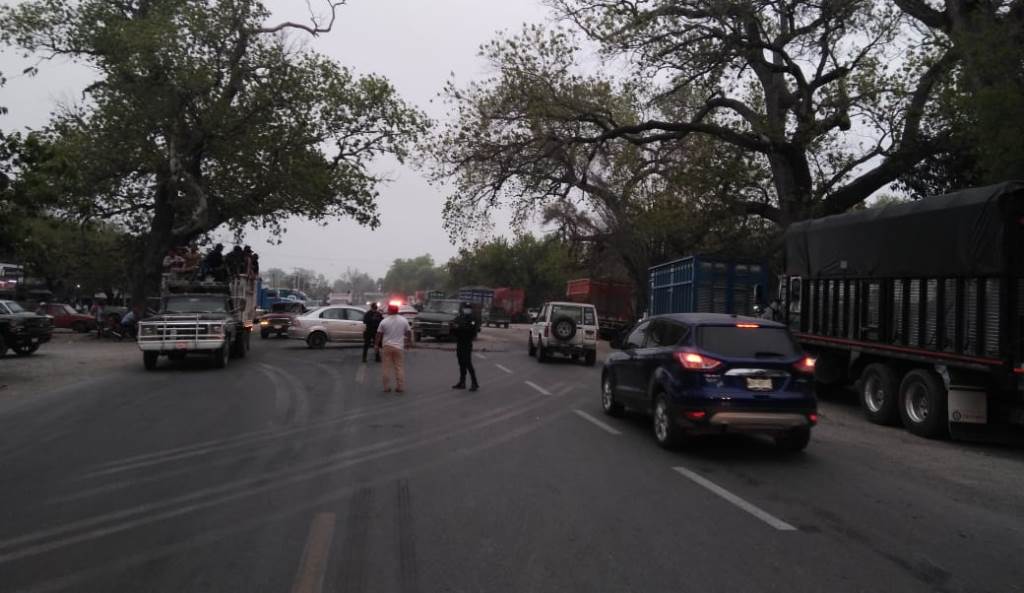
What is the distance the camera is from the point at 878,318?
532 inches

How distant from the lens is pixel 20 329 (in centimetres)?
2303

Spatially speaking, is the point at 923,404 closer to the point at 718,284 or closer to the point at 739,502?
the point at 739,502

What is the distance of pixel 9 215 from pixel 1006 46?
20309 millimetres

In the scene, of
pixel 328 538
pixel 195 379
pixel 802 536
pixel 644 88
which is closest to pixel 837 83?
pixel 644 88

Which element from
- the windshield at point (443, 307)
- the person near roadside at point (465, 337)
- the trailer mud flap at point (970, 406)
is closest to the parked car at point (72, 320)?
the windshield at point (443, 307)

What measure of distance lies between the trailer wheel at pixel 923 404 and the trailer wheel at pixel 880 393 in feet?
0.73

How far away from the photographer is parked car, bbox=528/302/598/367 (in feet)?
78.5

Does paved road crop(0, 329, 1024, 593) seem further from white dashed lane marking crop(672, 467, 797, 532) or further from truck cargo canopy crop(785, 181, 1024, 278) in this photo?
truck cargo canopy crop(785, 181, 1024, 278)

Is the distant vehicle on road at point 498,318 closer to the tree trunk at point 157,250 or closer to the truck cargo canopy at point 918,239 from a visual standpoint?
the tree trunk at point 157,250

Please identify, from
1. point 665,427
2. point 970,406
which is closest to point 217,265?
point 665,427

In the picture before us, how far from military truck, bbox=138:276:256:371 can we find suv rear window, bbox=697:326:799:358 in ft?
44.4

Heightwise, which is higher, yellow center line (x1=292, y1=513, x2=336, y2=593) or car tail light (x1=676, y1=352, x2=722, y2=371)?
car tail light (x1=676, y1=352, x2=722, y2=371)

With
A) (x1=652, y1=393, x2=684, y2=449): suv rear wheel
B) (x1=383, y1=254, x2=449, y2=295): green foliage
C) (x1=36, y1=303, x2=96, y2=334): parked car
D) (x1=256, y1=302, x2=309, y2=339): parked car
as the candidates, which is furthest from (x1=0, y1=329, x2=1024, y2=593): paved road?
(x1=383, y1=254, x2=449, y2=295): green foliage

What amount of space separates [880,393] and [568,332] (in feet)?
38.0
